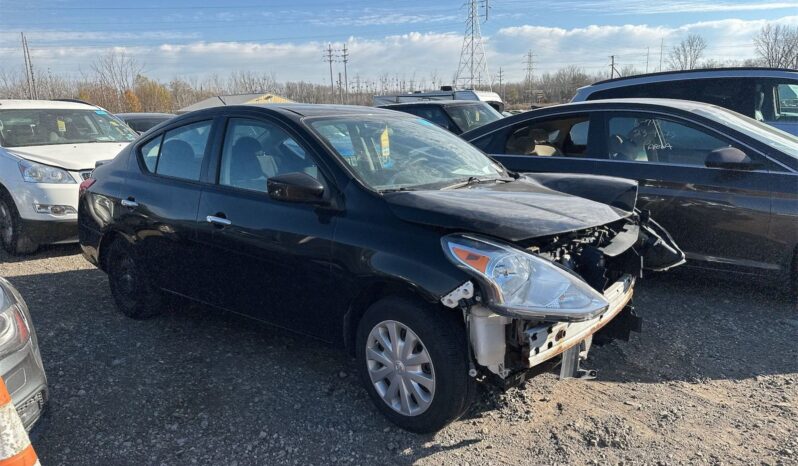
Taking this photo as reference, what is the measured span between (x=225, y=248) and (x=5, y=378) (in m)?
1.48

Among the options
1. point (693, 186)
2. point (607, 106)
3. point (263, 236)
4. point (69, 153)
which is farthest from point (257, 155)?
point (69, 153)

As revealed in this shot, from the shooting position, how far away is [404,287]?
2.88m

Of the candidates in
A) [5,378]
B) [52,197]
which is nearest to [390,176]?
[5,378]

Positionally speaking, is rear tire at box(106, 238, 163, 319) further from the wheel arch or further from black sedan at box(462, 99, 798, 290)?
black sedan at box(462, 99, 798, 290)

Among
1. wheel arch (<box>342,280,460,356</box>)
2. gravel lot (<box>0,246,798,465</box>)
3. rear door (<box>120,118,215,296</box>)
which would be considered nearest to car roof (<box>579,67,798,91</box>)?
gravel lot (<box>0,246,798,465</box>)

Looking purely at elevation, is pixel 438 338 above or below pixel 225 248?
below

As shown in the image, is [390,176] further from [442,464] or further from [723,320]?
[723,320]

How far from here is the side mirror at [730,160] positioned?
4504mm

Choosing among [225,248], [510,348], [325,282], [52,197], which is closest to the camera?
[510,348]

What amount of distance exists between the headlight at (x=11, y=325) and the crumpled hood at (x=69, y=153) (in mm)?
4511

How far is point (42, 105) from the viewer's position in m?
7.84

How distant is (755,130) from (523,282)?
359 cm

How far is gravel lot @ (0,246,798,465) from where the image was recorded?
2.89 meters

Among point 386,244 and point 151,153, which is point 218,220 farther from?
point 386,244
